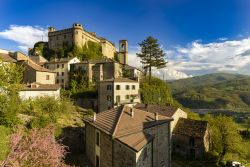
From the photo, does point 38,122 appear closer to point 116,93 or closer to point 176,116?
point 116,93

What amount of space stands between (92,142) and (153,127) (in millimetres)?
8739

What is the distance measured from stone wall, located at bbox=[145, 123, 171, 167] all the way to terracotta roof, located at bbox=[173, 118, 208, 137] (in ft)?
46.8

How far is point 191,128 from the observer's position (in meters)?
43.3

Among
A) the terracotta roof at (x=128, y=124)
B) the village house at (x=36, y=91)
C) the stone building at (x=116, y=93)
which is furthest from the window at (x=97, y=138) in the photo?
the stone building at (x=116, y=93)

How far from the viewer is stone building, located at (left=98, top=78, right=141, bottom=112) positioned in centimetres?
4934

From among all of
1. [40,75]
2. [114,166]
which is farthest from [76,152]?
[40,75]

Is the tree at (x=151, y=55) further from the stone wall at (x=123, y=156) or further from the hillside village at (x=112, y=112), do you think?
the stone wall at (x=123, y=156)

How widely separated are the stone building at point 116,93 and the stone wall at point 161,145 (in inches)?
855

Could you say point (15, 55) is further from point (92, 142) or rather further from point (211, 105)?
point (211, 105)

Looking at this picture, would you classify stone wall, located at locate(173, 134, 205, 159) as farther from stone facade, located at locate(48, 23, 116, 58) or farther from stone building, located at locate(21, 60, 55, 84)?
stone facade, located at locate(48, 23, 116, 58)

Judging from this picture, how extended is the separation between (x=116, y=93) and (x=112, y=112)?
69.8 ft

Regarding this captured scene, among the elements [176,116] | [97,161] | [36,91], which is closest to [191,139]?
[176,116]

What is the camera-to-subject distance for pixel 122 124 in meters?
24.1

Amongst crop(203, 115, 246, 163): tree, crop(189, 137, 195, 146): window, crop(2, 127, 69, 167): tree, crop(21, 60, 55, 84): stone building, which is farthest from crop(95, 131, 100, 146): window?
crop(21, 60, 55, 84): stone building
